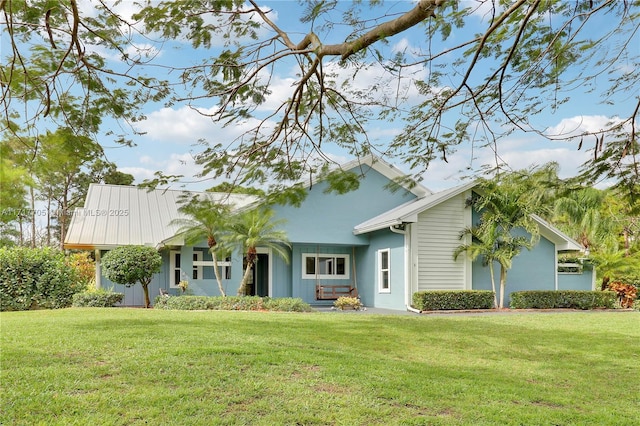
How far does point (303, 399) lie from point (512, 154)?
4.64 metres

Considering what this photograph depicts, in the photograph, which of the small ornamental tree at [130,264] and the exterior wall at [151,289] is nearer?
the small ornamental tree at [130,264]

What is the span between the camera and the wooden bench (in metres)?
20.2

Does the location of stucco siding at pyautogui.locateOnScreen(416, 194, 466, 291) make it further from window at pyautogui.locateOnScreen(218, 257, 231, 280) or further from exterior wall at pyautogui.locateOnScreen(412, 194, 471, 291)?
window at pyautogui.locateOnScreen(218, 257, 231, 280)

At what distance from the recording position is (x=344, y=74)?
339 inches

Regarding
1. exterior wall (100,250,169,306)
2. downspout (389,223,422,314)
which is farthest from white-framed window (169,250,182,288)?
downspout (389,223,422,314)

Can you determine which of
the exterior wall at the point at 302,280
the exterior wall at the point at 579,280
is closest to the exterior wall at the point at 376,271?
the exterior wall at the point at 302,280

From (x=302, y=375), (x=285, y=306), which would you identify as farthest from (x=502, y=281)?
(x=302, y=375)

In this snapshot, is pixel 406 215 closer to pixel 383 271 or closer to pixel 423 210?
pixel 423 210

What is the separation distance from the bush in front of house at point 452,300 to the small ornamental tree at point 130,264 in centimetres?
875

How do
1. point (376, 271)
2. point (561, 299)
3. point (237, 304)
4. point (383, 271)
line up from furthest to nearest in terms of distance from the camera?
point (376, 271)
point (383, 271)
point (561, 299)
point (237, 304)

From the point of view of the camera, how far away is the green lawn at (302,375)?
548 cm

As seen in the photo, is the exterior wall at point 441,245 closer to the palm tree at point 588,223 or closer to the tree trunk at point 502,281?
the tree trunk at point 502,281

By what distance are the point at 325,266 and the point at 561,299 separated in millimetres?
8645

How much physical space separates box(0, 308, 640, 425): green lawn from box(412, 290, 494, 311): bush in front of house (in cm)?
503
